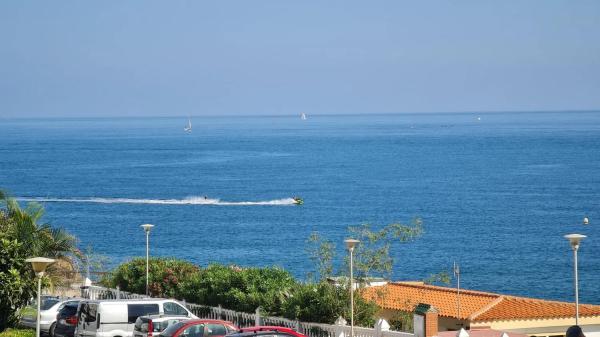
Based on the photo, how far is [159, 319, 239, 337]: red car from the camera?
868 inches

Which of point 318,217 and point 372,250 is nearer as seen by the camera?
point 372,250

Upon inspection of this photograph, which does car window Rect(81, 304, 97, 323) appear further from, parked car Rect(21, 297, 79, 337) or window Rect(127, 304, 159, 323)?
parked car Rect(21, 297, 79, 337)

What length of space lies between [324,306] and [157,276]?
784cm

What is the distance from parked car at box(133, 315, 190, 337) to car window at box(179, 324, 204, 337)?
925 mm

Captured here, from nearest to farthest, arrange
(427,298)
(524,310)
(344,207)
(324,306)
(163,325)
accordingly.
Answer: (163,325) < (324,306) < (524,310) < (427,298) < (344,207)

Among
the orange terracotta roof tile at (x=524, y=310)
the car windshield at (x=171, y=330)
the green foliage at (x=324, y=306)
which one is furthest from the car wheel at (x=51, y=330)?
the orange terracotta roof tile at (x=524, y=310)

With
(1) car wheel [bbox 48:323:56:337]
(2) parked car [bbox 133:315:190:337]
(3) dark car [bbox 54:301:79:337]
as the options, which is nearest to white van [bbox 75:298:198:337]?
(3) dark car [bbox 54:301:79:337]

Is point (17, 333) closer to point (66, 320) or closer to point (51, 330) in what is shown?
point (66, 320)

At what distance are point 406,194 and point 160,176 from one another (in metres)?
41.2

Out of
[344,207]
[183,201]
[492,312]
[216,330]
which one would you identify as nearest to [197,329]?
[216,330]

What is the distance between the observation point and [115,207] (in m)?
114

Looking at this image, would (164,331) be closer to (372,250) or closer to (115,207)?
(372,250)

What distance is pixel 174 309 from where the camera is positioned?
2639 centimetres

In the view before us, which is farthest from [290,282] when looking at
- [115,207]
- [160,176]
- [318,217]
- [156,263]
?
[160,176]
